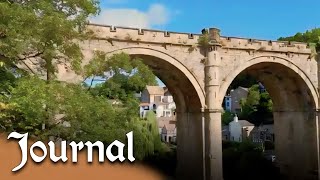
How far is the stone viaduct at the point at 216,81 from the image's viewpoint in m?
19.9

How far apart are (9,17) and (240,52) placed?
50.7 feet

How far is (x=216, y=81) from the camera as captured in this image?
21.2 m

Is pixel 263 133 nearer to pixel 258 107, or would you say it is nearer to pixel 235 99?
pixel 258 107

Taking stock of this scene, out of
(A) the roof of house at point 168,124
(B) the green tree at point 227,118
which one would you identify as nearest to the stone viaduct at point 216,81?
(A) the roof of house at point 168,124

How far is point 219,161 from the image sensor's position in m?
21.4

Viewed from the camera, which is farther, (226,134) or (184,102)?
(226,134)

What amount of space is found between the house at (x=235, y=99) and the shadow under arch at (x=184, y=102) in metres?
30.4

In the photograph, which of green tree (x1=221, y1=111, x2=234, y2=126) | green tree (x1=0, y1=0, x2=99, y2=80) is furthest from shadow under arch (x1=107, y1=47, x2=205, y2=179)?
green tree (x1=221, y1=111, x2=234, y2=126)

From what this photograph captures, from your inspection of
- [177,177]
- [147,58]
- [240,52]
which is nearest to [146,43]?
[147,58]

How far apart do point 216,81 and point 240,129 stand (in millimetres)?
27122

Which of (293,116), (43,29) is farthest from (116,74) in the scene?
(293,116)

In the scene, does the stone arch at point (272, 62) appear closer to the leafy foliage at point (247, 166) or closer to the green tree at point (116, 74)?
the leafy foliage at point (247, 166)

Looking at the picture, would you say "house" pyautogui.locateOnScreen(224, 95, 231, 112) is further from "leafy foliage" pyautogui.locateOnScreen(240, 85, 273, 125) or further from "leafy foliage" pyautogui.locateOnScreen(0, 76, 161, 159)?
"leafy foliage" pyautogui.locateOnScreen(0, 76, 161, 159)

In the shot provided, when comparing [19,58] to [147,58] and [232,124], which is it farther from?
[232,124]
